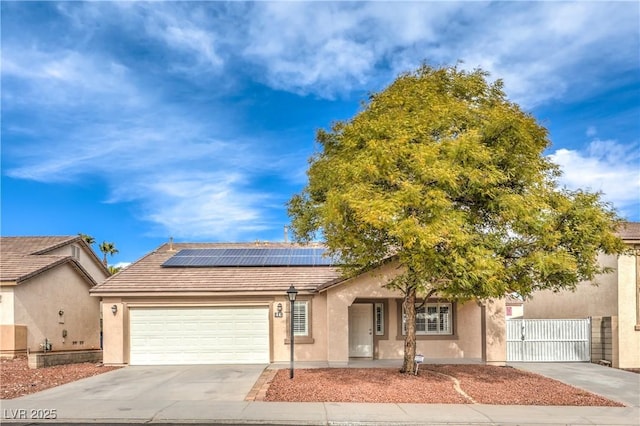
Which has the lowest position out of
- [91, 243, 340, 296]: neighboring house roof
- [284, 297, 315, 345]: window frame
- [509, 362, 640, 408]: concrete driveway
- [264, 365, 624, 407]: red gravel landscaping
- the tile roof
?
[509, 362, 640, 408]: concrete driveway

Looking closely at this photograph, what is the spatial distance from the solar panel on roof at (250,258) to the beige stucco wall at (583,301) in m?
8.74

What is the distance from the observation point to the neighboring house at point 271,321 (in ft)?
56.1

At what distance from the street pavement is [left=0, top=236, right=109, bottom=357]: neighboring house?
830 cm

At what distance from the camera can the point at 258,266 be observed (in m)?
19.5

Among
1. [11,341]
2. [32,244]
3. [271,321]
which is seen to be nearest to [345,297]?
[271,321]

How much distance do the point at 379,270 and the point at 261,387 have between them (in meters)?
6.13

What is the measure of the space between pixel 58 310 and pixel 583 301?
75.7 ft

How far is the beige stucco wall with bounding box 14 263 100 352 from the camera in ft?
65.7

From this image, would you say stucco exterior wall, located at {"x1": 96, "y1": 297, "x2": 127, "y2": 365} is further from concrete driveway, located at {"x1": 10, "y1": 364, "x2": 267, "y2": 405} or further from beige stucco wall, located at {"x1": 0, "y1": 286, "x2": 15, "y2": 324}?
beige stucco wall, located at {"x1": 0, "y1": 286, "x2": 15, "y2": 324}

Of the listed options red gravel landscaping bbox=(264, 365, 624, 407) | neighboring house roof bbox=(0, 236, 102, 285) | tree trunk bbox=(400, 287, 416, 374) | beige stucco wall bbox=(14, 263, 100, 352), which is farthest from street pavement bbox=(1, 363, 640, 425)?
neighboring house roof bbox=(0, 236, 102, 285)

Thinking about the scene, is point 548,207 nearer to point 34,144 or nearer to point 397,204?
point 397,204

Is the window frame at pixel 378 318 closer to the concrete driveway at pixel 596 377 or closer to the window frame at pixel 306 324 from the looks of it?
the window frame at pixel 306 324

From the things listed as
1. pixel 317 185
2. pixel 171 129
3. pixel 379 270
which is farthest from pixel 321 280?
pixel 171 129

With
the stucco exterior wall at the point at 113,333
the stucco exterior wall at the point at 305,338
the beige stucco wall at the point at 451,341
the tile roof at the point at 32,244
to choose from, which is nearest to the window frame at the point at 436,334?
the beige stucco wall at the point at 451,341
